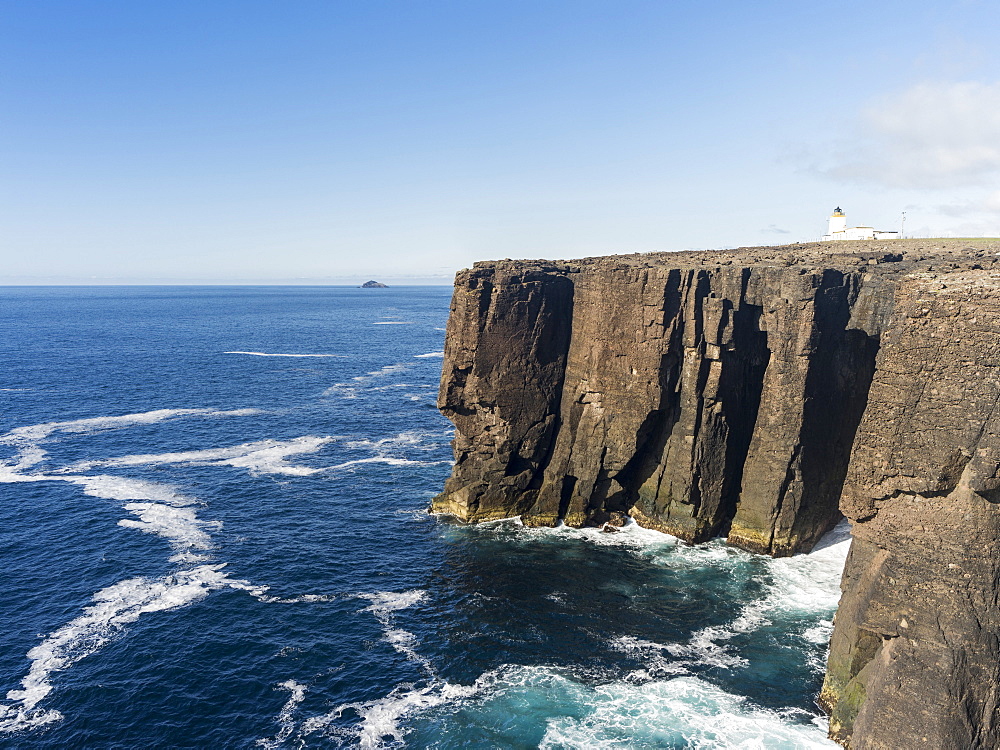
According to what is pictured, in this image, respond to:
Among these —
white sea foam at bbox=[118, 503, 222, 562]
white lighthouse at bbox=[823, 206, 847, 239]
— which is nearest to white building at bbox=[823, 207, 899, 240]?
white lighthouse at bbox=[823, 206, 847, 239]

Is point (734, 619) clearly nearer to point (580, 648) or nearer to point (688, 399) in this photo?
point (580, 648)

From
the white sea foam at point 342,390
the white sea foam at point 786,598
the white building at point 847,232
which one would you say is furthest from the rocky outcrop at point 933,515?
the white sea foam at point 342,390

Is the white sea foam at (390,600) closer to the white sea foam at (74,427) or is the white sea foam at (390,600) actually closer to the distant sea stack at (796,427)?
the distant sea stack at (796,427)

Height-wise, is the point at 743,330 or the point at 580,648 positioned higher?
the point at 743,330

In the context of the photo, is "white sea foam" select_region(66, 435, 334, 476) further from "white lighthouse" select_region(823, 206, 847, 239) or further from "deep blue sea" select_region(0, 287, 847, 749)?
"white lighthouse" select_region(823, 206, 847, 239)

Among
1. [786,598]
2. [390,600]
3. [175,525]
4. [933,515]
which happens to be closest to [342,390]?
[175,525]

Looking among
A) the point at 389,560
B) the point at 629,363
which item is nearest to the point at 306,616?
the point at 389,560

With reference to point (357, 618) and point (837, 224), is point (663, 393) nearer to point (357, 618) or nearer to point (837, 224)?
point (357, 618)
